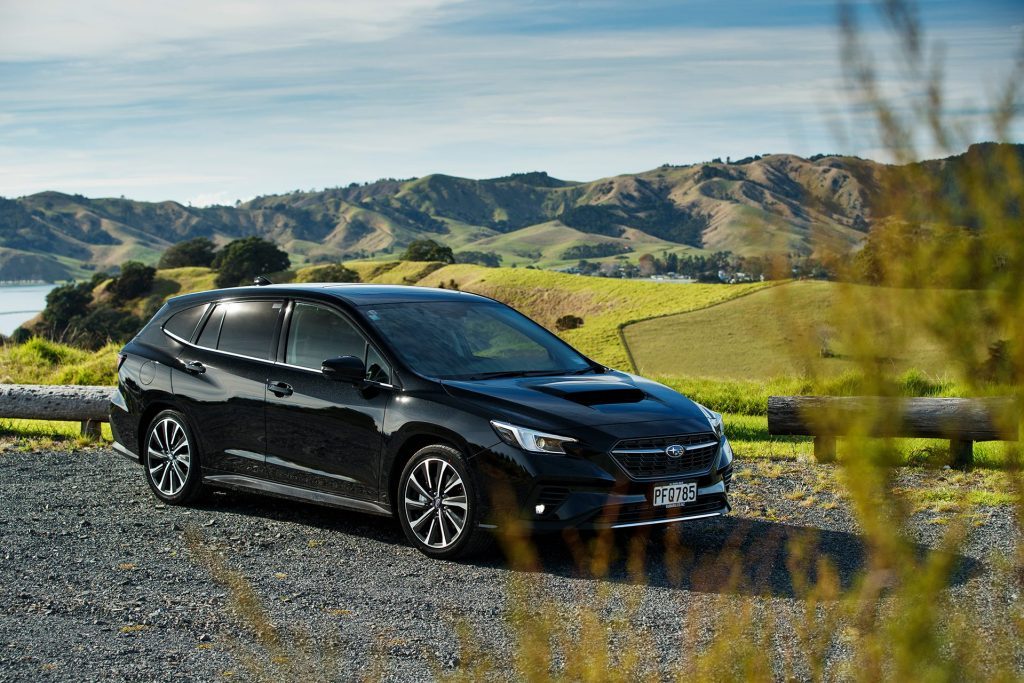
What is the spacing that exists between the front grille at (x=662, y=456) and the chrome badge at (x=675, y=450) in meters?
0.02

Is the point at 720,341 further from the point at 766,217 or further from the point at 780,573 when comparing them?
the point at 766,217

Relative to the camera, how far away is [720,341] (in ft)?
199

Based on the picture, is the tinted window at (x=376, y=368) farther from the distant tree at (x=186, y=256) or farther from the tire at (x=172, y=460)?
the distant tree at (x=186, y=256)

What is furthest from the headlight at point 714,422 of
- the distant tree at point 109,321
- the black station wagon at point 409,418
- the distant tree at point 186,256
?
the distant tree at point 186,256

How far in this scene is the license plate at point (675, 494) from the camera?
7.41m

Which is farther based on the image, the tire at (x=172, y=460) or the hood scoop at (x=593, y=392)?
the tire at (x=172, y=460)

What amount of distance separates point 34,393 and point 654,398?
8.40 meters

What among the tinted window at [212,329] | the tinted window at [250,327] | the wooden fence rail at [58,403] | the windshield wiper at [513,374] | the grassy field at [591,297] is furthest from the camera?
the grassy field at [591,297]

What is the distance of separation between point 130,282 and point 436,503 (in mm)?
116395

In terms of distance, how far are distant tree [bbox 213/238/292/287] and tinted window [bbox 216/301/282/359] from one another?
10989 cm

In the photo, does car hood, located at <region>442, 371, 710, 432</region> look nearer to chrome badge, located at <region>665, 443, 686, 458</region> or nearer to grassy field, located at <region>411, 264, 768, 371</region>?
chrome badge, located at <region>665, 443, 686, 458</region>

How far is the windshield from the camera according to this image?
827 cm

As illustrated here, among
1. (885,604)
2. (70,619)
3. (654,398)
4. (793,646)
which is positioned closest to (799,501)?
(654,398)

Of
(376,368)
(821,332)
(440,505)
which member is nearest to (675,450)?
(440,505)
